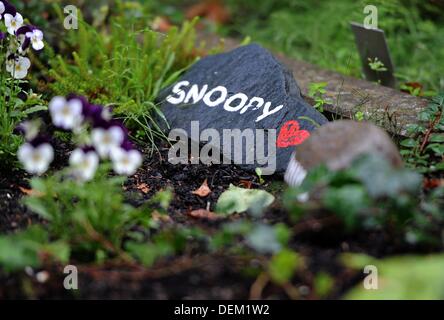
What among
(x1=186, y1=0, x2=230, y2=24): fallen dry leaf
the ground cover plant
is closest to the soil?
the ground cover plant

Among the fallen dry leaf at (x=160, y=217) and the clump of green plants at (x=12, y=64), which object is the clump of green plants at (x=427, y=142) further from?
the clump of green plants at (x=12, y=64)

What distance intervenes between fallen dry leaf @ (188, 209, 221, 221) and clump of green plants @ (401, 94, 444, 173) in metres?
0.84

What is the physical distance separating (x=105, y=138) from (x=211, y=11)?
13.4 feet

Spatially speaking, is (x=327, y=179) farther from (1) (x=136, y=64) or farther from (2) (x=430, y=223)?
(1) (x=136, y=64)

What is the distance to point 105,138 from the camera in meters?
2.13

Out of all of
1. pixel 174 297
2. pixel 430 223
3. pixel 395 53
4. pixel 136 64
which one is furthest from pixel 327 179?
pixel 395 53

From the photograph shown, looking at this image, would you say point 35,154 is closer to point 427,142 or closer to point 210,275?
point 210,275

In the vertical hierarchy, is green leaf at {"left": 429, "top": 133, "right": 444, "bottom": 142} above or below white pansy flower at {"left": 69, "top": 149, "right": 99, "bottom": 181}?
above

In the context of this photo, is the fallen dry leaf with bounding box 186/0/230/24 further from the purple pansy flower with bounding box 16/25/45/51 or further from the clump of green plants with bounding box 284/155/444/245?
the clump of green plants with bounding box 284/155/444/245

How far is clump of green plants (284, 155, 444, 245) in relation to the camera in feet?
6.59

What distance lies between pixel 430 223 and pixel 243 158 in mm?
1067

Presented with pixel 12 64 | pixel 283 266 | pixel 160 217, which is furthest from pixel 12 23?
pixel 283 266

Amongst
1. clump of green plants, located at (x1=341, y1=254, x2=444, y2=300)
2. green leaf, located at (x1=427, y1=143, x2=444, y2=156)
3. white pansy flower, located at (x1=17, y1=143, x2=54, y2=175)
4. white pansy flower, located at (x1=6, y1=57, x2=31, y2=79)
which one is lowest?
clump of green plants, located at (x1=341, y1=254, x2=444, y2=300)

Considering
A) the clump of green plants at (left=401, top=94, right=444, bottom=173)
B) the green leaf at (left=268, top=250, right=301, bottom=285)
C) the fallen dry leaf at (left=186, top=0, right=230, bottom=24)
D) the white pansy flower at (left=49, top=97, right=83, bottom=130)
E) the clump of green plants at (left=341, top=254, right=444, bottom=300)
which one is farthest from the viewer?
the fallen dry leaf at (left=186, top=0, right=230, bottom=24)
